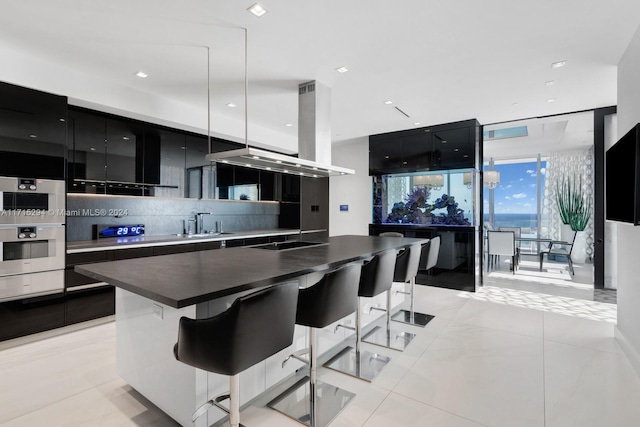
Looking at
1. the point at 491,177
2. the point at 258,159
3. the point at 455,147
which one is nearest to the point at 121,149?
the point at 258,159

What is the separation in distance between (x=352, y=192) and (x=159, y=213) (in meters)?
3.82

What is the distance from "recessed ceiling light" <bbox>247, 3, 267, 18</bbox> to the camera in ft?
7.61

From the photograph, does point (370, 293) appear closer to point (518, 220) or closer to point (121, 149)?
point (121, 149)

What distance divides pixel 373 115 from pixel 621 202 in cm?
323

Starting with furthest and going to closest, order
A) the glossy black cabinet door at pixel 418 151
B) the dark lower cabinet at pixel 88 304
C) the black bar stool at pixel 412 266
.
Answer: the glossy black cabinet door at pixel 418 151, the dark lower cabinet at pixel 88 304, the black bar stool at pixel 412 266

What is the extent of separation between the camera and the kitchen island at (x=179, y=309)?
1.64 metres

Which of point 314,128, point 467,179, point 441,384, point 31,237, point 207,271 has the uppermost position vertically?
point 314,128

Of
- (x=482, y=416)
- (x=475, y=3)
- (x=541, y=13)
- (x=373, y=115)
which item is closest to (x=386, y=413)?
(x=482, y=416)

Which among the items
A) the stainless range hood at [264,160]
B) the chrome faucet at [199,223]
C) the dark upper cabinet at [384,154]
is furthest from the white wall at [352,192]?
the stainless range hood at [264,160]

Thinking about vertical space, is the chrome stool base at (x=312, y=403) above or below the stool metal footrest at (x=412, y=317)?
below

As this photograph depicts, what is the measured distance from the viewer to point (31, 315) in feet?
10.5

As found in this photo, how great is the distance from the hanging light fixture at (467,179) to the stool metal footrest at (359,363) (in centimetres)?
372

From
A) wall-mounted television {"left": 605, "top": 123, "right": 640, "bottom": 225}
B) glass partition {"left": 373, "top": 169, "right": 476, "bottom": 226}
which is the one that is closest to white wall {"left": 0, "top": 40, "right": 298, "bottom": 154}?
glass partition {"left": 373, "top": 169, "right": 476, "bottom": 226}

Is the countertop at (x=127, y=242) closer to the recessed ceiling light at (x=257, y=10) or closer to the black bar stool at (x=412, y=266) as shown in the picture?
the black bar stool at (x=412, y=266)
